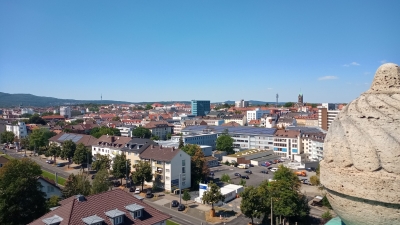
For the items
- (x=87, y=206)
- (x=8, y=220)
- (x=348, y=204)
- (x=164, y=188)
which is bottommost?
(x=164, y=188)

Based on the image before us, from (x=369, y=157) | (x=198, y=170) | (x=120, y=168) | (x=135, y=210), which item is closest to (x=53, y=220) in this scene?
(x=135, y=210)

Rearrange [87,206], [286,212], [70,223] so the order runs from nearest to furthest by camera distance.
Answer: [70,223] → [87,206] → [286,212]

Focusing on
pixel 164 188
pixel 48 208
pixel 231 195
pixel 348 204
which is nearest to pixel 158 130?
pixel 164 188

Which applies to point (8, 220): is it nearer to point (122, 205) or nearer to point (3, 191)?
point (3, 191)

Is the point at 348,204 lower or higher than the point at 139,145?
higher

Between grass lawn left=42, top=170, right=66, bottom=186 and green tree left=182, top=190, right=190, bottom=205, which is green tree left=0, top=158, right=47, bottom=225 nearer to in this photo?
green tree left=182, top=190, right=190, bottom=205

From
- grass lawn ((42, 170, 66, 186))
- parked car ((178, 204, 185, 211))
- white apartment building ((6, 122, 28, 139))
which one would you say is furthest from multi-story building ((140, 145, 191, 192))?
white apartment building ((6, 122, 28, 139))
